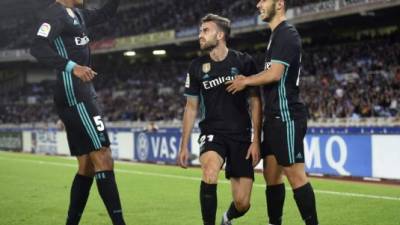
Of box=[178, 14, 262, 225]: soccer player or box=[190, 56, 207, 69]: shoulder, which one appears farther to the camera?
box=[190, 56, 207, 69]: shoulder

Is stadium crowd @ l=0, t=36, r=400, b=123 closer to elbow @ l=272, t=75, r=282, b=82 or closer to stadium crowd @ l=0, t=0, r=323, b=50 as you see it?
stadium crowd @ l=0, t=0, r=323, b=50

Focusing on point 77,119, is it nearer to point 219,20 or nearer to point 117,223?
point 117,223

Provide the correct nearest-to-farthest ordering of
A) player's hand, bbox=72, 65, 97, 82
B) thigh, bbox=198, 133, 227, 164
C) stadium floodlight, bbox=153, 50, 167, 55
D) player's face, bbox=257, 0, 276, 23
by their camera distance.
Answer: player's hand, bbox=72, 65, 97, 82, player's face, bbox=257, 0, 276, 23, thigh, bbox=198, 133, 227, 164, stadium floodlight, bbox=153, 50, 167, 55

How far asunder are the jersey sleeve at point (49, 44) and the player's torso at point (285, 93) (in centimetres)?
167

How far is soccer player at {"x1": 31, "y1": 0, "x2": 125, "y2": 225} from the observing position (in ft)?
15.9

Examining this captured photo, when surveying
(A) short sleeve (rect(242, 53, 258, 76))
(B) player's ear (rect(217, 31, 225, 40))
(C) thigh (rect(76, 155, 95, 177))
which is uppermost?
(B) player's ear (rect(217, 31, 225, 40))

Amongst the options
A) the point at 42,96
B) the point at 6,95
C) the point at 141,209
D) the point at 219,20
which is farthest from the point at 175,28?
the point at 219,20

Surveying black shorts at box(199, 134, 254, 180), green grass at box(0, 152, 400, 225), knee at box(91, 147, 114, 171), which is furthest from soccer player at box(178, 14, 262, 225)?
green grass at box(0, 152, 400, 225)

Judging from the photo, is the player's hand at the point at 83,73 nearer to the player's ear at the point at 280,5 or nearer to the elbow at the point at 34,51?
the elbow at the point at 34,51

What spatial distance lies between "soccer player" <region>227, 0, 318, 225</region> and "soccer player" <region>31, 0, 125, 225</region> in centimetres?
121

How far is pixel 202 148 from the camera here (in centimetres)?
528

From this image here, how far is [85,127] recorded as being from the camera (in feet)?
16.1

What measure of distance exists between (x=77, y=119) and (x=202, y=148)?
44.8 inches

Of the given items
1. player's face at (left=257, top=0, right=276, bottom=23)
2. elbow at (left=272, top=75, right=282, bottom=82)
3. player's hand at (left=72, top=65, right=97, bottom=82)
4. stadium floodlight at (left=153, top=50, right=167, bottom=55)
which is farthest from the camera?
stadium floodlight at (left=153, top=50, right=167, bottom=55)
